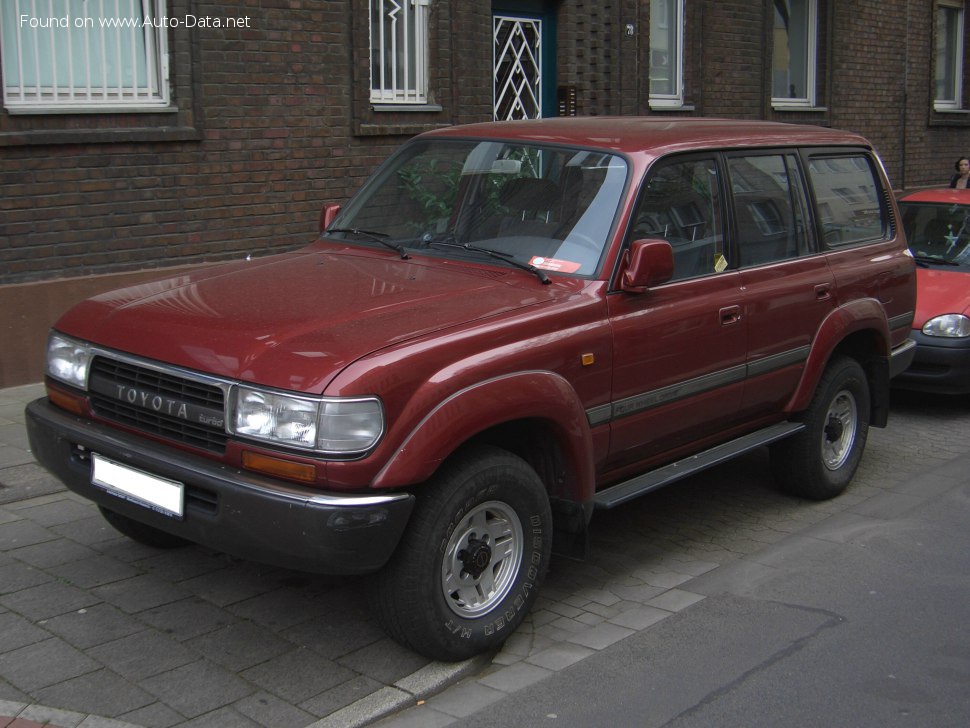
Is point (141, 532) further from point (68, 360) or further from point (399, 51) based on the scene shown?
point (399, 51)

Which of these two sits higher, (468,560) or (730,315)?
(730,315)

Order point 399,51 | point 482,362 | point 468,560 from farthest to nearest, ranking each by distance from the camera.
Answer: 1. point 399,51
2. point 468,560
3. point 482,362

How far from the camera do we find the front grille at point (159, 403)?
3900mm

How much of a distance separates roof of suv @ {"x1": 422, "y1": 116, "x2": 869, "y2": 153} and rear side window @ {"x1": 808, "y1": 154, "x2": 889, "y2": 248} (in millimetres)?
244

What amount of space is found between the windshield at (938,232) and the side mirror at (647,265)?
17.3 feet

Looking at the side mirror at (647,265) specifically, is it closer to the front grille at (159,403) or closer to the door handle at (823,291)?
the door handle at (823,291)

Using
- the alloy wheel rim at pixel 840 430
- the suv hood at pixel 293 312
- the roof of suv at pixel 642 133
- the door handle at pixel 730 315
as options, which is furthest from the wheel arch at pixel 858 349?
the suv hood at pixel 293 312

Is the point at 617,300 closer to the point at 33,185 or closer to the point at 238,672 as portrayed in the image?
the point at 238,672

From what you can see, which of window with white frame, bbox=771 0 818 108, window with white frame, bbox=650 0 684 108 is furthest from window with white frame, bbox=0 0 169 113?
window with white frame, bbox=771 0 818 108

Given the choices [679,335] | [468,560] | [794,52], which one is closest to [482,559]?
[468,560]

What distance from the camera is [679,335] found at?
16.3 feet

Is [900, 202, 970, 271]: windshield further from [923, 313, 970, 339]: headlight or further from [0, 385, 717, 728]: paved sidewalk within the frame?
[0, 385, 717, 728]: paved sidewalk

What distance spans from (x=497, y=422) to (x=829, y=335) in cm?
256

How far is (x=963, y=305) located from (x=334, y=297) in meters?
5.73
